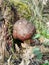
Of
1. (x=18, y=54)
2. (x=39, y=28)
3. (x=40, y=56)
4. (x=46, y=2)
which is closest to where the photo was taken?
(x=40, y=56)

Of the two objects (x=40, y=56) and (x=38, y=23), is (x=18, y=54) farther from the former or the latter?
(x=38, y=23)

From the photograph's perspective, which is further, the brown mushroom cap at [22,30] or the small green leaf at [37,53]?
the brown mushroom cap at [22,30]

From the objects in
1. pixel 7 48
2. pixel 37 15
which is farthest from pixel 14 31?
pixel 37 15

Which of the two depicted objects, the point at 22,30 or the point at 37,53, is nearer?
the point at 37,53

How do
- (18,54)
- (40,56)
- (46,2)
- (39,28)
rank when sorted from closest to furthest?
(40,56)
(18,54)
(39,28)
(46,2)

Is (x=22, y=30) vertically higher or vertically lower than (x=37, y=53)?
higher

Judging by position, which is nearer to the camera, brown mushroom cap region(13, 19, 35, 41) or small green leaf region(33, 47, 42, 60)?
small green leaf region(33, 47, 42, 60)

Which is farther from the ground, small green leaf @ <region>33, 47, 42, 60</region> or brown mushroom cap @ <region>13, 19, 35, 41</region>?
brown mushroom cap @ <region>13, 19, 35, 41</region>

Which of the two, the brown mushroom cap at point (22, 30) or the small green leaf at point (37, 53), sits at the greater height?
the brown mushroom cap at point (22, 30)
